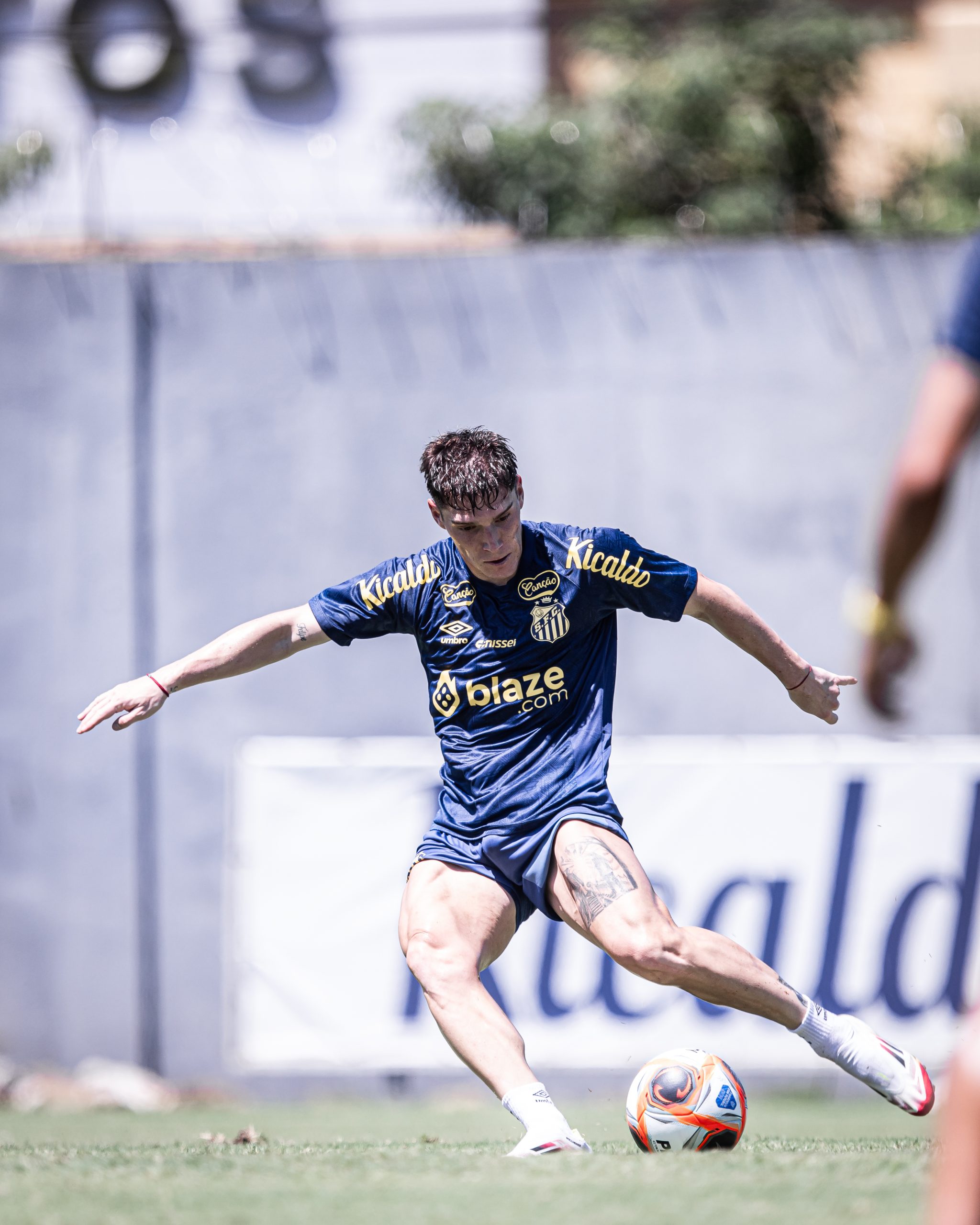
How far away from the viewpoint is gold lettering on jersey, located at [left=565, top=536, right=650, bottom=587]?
4.46 m

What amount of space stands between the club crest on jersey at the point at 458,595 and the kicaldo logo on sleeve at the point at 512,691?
0.23m

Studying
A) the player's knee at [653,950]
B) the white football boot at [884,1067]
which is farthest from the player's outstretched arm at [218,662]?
the white football boot at [884,1067]

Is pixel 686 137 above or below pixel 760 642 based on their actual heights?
above

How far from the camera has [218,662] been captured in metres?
4.46

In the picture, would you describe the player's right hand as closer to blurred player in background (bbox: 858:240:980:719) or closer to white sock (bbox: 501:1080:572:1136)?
white sock (bbox: 501:1080:572:1136)

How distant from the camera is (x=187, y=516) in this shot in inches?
353

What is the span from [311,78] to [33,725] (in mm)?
7772

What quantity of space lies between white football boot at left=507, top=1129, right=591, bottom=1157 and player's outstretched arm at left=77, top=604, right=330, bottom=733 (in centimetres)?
170

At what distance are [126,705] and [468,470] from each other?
1.36 m

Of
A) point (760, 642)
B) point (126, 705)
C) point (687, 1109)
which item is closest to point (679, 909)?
point (687, 1109)

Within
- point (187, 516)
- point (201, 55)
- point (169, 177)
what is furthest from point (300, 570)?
point (201, 55)

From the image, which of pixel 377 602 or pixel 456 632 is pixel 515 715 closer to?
pixel 456 632

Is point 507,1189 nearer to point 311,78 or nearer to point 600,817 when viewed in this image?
point 600,817

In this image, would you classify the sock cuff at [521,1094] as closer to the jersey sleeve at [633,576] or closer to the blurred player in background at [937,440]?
the jersey sleeve at [633,576]
